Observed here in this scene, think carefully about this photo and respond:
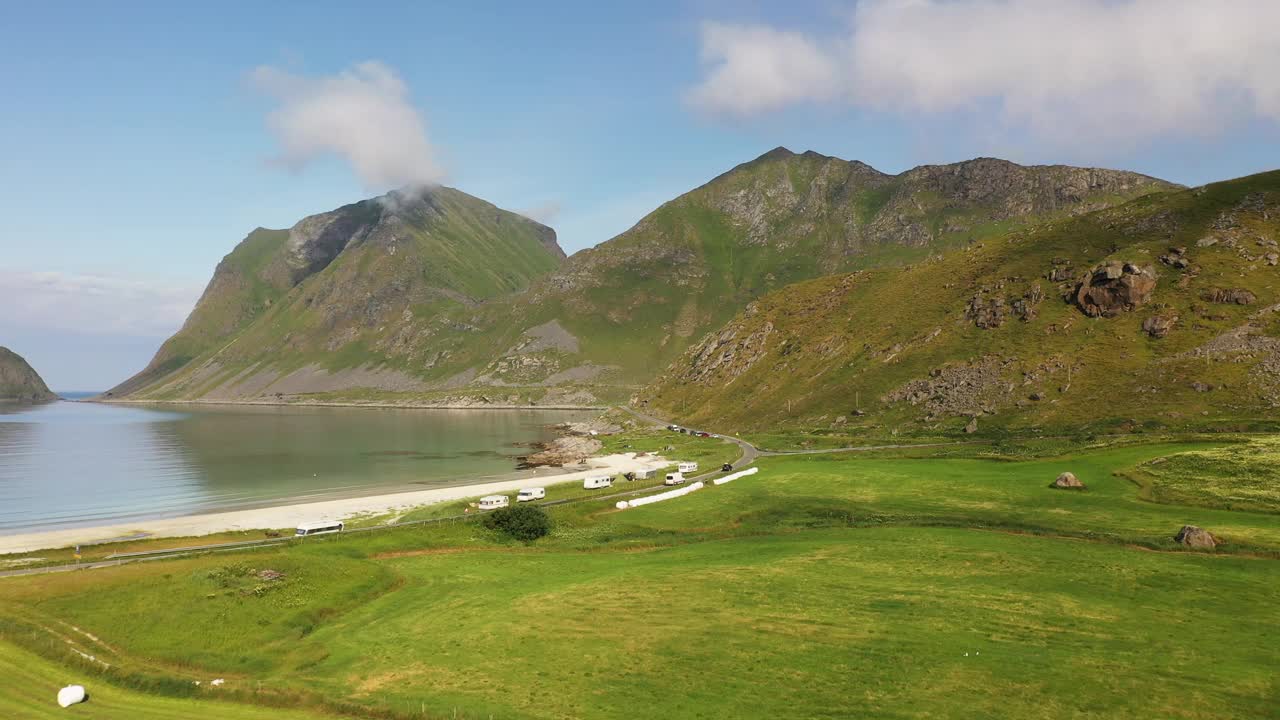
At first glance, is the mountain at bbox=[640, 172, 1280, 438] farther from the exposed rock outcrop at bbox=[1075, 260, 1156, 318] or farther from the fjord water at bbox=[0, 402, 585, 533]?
the fjord water at bbox=[0, 402, 585, 533]

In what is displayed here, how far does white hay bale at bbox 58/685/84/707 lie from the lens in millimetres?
33844

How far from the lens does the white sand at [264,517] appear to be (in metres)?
86.4

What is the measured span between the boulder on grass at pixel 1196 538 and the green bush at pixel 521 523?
2261 inches

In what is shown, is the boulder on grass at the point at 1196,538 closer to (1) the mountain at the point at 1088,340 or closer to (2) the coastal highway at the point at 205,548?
(2) the coastal highway at the point at 205,548

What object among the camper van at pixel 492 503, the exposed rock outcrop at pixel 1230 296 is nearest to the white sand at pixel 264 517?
the camper van at pixel 492 503

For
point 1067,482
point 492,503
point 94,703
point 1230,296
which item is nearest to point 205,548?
point 492,503

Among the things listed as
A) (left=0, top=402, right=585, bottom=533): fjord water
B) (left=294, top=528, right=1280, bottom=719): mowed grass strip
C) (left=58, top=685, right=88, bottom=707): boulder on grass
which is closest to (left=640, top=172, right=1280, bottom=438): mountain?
(left=0, top=402, right=585, bottom=533): fjord water

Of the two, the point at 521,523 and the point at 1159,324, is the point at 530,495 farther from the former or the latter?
the point at 1159,324

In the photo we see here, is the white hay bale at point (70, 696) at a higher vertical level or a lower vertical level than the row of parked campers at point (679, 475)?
higher

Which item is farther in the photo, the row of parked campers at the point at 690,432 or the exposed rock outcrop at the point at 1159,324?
the row of parked campers at the point at 690,432

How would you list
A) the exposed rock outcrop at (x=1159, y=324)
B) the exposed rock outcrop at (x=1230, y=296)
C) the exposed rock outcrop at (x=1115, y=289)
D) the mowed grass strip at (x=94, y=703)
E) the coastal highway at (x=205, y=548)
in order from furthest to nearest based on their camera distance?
the exposed rock outcrop at (x=1115, y=289) < the exposed rock outcrop at (x=1159, y=324) < the exposed rock outcrop at (x=1230, y=296) < the coastal highway at (x=205, y=548) < the mowed grass strip at (x=94, y=703)

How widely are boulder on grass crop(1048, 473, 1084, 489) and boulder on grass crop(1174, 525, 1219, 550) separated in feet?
74.5

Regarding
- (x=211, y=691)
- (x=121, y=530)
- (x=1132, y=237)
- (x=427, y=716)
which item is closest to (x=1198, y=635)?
(x=427, y=716)

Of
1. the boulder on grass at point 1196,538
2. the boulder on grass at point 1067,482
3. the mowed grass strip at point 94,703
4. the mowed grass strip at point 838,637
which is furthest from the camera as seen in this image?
the boulder on grass at point 1067,482
